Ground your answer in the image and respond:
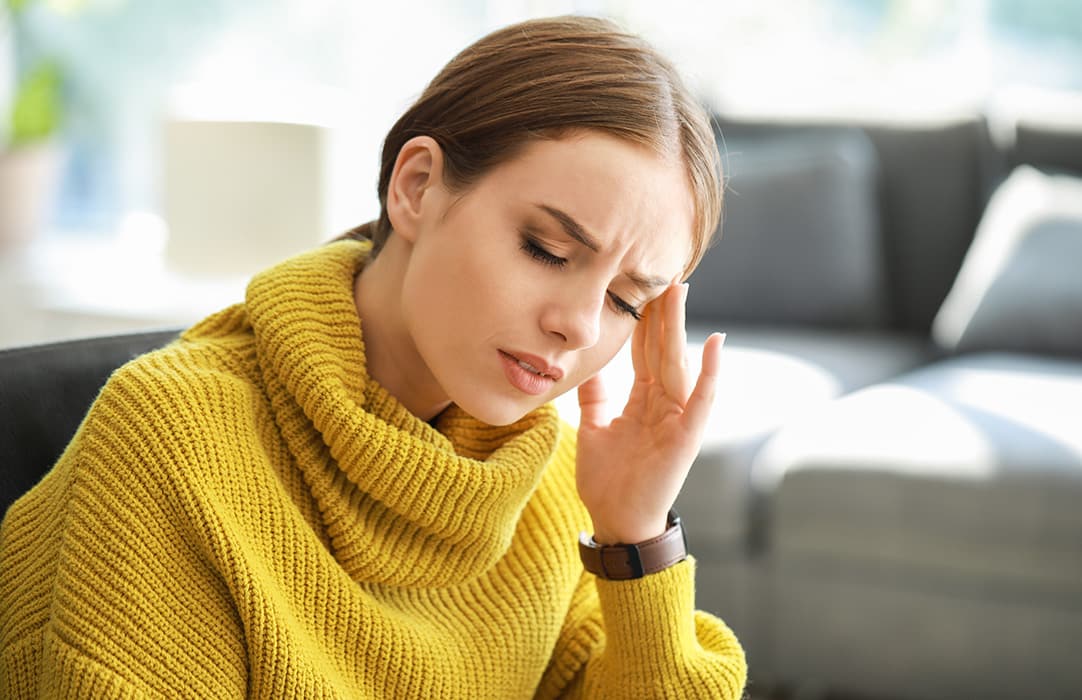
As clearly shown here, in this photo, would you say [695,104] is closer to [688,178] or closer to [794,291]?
[688,178]

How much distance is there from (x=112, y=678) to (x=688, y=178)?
2.00 feet

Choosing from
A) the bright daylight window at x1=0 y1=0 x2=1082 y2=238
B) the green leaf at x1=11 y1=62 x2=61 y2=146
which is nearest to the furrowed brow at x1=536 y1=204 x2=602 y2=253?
the bright daylight window at x1=0 y1=0 x2=1082 y2=238

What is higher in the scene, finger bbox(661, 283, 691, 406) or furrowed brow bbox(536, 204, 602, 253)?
furrowed brow bbox(536, 204, 602, 253)

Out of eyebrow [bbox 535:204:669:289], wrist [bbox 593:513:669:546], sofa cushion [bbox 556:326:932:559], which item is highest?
eyebrow [bbox 535:204:669:289]

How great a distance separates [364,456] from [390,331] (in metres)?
0.14

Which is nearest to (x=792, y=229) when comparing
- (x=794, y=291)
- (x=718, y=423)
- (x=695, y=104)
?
(x=794, y=291)

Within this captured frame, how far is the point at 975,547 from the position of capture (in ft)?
7.80

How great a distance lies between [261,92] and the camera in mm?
4492

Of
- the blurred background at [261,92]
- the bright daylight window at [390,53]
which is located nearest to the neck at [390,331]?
the blurred background at [261,92]

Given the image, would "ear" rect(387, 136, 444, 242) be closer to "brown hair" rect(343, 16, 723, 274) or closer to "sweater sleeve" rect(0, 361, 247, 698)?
"brown hair" rect(343, 16, 723, 274)

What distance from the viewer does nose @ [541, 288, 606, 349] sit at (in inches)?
42.8

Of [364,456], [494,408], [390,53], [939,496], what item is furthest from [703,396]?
A: [390,53]

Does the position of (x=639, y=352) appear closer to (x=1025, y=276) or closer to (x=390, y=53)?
(x=1025, y=276)

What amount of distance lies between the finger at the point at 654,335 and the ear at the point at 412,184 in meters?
0.25
